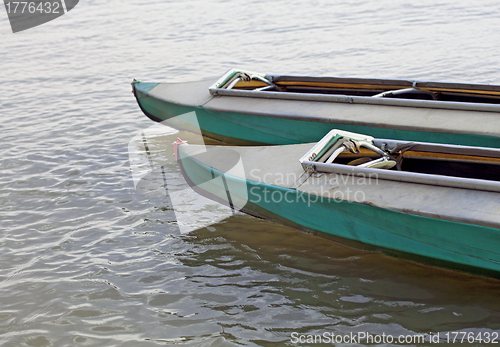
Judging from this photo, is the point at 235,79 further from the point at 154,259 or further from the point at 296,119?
the point at 154,259

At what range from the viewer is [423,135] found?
6117 mm

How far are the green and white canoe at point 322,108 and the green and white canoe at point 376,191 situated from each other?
36.8 inches

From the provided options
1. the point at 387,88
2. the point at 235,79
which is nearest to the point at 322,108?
the point at 387,88

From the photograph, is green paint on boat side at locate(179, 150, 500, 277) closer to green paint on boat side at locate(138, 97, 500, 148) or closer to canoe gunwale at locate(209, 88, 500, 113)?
green paint on boat side at locate(138, 97, 500, 148)

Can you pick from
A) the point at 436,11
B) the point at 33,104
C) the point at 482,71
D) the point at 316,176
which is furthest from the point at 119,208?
the point at 436,11

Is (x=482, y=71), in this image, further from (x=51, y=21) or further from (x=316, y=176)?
(x=51, y=21)

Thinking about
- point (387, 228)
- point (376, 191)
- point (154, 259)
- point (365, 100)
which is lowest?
point (154, 259)

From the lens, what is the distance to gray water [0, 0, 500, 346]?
440 cm

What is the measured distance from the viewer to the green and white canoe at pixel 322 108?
6.09m
